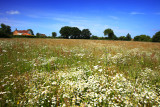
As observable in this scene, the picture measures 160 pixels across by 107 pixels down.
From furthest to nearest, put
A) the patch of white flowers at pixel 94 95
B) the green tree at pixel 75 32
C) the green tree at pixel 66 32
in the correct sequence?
the green tree at pixel 75 32, the green tree at pixel 66 32, the patch of white flowers at pixel 94 95

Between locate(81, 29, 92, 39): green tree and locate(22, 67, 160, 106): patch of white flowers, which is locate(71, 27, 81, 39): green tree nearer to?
locate(81, 29, 92, 39): green tree

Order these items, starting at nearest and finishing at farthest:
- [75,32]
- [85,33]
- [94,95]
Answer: [94,95] < [75,32] < [85,33]

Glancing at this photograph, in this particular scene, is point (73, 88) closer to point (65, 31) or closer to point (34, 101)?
point (34, 101)

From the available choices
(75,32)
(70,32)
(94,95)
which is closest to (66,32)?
(70,32)

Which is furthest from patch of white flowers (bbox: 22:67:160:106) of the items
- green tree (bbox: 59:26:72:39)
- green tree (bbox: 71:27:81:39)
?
green tree (bbox: 71:27:81:39)

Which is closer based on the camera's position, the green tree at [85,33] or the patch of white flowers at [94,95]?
the patch of white flowers at [94,95]

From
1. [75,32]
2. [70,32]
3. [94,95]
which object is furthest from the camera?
[75,32]

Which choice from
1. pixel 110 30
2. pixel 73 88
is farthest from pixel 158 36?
pixel 73 88

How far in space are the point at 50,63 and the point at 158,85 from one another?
5.69m

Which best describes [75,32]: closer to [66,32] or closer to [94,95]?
[66,32]

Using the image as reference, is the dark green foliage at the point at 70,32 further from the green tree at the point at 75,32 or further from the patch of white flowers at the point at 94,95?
the patch of white flowers at the point at 94,95

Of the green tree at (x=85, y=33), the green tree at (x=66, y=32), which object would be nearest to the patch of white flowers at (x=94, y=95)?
the green tree at (x=66, y=32)

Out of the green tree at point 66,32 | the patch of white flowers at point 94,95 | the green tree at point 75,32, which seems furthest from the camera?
the green tree at point 75,32

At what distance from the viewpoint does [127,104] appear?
7.91 ft
